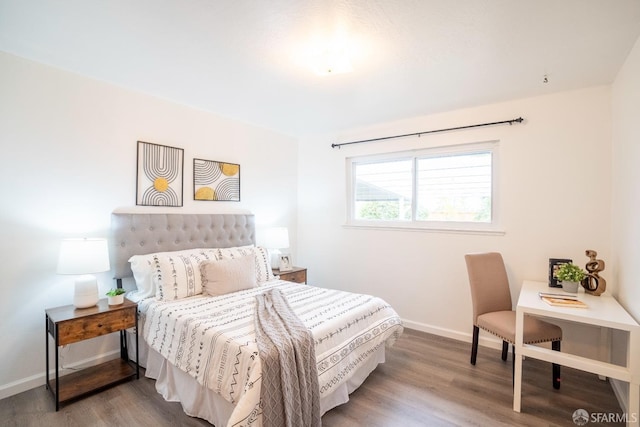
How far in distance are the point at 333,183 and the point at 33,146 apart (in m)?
3.01

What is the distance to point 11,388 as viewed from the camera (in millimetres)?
2137

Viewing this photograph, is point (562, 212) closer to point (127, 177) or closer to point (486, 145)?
point (486, 145)

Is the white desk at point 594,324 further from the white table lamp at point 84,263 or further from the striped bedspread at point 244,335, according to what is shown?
the white table lamp at point 84,263

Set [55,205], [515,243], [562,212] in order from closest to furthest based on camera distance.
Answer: [55,205]
[562,212]
[515,243]

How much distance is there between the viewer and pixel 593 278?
2.38 metres

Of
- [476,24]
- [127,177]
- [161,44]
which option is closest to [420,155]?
[476,24]

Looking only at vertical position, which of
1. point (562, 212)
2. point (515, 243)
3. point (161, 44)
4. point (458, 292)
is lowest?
point (458, 292)

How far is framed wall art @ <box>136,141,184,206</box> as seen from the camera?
9.20 feet

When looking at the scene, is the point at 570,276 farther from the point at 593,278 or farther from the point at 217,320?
the point at 217,320

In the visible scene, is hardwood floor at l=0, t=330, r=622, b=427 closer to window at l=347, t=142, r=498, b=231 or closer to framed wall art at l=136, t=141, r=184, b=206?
window at l=347, t=142, r=498, b=231

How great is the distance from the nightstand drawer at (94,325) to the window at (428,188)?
105 inches

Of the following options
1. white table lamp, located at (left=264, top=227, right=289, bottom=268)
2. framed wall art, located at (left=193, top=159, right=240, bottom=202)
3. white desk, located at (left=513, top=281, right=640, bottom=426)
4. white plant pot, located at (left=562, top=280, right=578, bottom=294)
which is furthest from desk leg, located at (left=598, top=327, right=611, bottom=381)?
framed wall art, located at (left=193, top=159, right=240, bottom=202)

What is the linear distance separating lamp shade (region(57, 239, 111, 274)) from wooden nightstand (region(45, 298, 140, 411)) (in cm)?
31

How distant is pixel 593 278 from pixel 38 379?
14.3 ft
